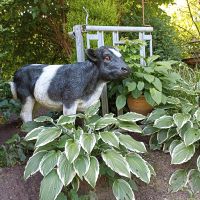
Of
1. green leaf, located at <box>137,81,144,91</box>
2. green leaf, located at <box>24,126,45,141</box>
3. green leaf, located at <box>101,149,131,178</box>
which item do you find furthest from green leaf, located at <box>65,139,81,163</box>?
green leaf, located at <box>137,81,144,91</box>

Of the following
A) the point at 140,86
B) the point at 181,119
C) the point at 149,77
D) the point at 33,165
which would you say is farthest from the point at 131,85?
the point at 33,165

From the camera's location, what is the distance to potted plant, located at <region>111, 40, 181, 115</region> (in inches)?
150

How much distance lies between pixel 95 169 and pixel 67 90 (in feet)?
3.00

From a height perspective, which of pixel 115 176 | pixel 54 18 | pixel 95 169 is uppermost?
pixel 54 18

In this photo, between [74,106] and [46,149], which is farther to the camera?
[74,106]

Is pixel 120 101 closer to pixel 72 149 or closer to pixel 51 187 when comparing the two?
pixel 72 149

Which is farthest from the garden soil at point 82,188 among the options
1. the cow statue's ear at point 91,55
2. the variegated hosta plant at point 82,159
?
the cow statue's ear at point 91,55

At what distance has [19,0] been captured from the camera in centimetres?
530

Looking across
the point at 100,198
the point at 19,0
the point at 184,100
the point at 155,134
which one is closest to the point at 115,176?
the point at 100,198

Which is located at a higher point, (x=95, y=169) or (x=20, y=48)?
(x=20, y=48)

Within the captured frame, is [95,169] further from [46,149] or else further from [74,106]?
[74,106]

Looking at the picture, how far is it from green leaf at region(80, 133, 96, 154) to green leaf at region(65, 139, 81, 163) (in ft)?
0.17

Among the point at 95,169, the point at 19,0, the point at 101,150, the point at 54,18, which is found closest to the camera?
the point at 95,169

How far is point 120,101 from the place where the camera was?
389cm
